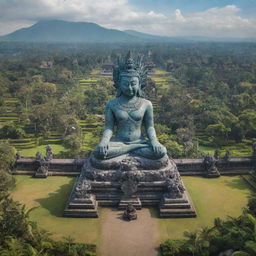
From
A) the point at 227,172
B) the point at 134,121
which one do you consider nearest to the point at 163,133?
the point at 227,172

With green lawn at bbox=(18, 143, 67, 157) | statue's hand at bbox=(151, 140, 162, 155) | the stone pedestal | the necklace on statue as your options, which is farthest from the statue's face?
green lawn at bbox=(18, 143, 67, 157)

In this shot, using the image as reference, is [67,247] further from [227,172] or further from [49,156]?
[227,172]

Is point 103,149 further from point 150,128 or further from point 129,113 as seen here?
point 150,128

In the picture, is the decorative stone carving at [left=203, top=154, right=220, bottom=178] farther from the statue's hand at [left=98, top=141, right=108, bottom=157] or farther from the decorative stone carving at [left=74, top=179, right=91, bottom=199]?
the decorative stone carving at [left=74, top=179, right=91, bottom=199]

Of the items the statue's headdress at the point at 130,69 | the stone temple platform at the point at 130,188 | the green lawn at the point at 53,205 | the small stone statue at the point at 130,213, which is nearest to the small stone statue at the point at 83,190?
the stone temple platform at the point at 130,188

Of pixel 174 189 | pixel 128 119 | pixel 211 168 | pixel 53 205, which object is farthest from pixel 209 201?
pixel 53 205

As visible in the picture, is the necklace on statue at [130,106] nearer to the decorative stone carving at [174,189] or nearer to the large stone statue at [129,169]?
the large stone statue at [129,169]

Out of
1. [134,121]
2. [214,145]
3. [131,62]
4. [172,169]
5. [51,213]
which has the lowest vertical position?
[214,145]

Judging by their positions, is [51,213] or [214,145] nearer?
[51,213]
